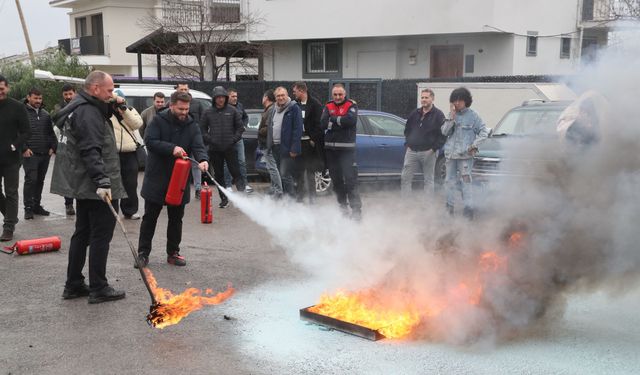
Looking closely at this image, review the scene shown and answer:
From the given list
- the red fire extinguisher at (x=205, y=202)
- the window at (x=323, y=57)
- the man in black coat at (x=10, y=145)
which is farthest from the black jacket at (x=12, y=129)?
the window at (x=323, y=57)

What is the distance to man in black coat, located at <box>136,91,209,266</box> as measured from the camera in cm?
680

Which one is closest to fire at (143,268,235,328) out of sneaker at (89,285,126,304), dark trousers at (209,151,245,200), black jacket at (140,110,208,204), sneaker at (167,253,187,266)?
sneaker at (89,285,126,304)

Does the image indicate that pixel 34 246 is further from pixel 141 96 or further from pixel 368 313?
pixel 141 96

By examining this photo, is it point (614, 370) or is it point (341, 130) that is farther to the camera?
point (341, 130)

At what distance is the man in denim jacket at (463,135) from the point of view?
9.12 m

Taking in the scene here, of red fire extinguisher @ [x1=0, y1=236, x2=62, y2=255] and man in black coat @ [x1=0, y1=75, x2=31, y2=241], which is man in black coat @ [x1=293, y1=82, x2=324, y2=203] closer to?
red fire extinguisher @ [x1=0, y1=236, x2=62, y2=255]

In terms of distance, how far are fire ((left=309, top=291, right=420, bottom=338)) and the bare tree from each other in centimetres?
2134

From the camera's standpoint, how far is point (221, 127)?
1081 cm

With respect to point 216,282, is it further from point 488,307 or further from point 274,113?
point 274,113

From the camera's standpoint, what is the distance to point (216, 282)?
6539 mm

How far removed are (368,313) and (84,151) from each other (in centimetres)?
283

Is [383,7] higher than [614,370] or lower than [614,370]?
higher

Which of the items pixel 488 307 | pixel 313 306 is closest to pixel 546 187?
pixel 488 307

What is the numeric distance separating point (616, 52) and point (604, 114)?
0.57 meters
